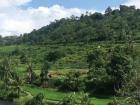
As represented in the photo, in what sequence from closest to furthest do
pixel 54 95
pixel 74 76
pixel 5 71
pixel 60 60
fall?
pixel 54 95 → pixel 74 76 → pixel 5 71 → pixel 60 60

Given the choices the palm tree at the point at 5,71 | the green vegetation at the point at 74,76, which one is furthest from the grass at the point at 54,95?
the palm tree at the point at 5,71

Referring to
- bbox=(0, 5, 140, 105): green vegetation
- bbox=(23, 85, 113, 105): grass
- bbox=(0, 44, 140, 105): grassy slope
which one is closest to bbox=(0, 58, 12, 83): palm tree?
bbox=(0, 5, 140, 105): green vegetation

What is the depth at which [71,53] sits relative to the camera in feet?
447

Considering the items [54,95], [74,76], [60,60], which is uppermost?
[60,60]

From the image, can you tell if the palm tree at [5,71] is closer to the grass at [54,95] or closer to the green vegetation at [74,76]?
the green vegetation at [74,76]

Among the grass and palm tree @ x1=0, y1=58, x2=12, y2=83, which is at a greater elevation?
palm tree @ x1=0, y1=58, x2=12, y2=83

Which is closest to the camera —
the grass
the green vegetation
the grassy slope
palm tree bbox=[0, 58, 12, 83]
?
the grass

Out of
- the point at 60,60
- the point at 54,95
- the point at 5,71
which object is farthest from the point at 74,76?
the point at 60,60

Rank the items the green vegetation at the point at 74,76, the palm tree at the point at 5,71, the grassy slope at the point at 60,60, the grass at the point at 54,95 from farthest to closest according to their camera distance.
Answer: the palm tree at the point at 5,71
the grassy slope at the point at 60,60
the green vegetation at the point at 74,76
the grass at the point at 54,95

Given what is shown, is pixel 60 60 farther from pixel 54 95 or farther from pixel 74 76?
pixel 54 95

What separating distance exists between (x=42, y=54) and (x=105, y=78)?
66926 millimetres

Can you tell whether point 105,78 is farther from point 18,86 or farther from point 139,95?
point 139,95

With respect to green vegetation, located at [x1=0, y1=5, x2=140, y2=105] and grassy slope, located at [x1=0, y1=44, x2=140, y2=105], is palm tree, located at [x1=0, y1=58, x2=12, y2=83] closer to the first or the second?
green vegetation, located at [x1=0, y1=5, x2=140, y2=105]

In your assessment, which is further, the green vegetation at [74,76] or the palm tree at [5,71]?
the palm tree at [5,71]
